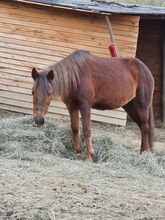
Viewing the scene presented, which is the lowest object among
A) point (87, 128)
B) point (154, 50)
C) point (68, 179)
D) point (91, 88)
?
point (154, 50)

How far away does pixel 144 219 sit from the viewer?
423 cm

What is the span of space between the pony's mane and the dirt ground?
0.80m

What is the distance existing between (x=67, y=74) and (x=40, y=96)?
2.11ft

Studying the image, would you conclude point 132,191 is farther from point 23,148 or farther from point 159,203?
point 23,148

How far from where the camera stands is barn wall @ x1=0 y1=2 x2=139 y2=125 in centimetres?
1105

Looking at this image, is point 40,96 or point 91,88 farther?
point 91,88

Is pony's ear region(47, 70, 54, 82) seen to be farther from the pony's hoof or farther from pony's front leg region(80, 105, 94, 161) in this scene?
the pony's hoof

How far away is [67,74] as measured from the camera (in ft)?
22.4

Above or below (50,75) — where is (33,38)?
below

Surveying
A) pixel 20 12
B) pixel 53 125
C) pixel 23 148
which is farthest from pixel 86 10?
pixel 23 148

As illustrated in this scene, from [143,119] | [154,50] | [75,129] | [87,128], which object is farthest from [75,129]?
[154,50]

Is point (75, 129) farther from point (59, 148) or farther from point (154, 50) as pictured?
point (154, 50)

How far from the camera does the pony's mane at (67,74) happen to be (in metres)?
6.67

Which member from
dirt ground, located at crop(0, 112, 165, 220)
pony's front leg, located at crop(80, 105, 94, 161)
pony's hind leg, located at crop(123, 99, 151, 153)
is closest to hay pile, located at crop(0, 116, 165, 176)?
dirt ground, located at crop(0, 112, 165, 220)
